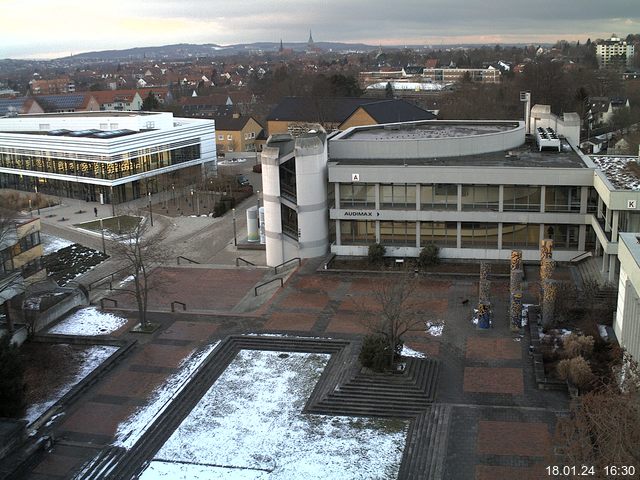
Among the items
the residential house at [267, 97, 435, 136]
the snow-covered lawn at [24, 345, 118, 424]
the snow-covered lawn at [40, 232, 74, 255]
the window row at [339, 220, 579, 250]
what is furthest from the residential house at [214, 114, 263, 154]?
the snow-covered lawn at [24, 345, 118, 424]

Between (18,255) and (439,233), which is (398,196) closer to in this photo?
(439,233)

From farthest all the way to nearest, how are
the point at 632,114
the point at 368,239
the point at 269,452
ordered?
the point at 632,114
the point at 368,239
the point at 269,452

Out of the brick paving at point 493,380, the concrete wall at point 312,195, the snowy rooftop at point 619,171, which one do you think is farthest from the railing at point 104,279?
the snowy rooftop at point 619,171

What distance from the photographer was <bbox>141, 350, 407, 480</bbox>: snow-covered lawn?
20578 mm

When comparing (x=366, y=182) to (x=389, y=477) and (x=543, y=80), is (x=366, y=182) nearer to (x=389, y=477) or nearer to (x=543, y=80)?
(x=389, y=477)

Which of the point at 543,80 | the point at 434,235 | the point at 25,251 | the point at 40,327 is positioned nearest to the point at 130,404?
the point at 40,327

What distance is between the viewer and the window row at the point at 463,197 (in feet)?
122

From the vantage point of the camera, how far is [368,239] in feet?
133

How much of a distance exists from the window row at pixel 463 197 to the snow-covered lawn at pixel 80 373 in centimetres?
1641

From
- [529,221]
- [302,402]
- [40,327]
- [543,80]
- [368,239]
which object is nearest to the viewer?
[302,402]

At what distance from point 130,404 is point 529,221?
23.1 metres

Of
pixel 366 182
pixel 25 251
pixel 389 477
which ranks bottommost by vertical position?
pixel 389 477

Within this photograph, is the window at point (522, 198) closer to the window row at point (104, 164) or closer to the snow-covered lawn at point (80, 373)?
the snow-covered lawn at point (80, 373)

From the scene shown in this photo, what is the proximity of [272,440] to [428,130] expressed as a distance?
105 feet
